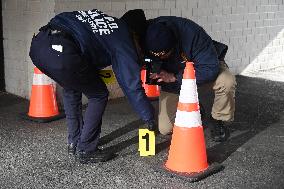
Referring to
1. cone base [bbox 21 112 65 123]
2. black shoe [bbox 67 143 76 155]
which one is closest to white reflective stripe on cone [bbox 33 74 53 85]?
cone base [bbox 21 112 65 123]

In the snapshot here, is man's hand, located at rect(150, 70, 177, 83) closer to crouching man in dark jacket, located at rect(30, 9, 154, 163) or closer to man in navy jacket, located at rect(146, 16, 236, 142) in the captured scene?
man in navy jacket, located at rect(146, 16, 236, 142)

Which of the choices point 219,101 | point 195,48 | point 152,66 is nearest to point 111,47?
point 152,66

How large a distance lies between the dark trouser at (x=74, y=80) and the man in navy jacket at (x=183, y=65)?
59cm

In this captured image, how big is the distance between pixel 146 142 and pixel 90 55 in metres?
0.99

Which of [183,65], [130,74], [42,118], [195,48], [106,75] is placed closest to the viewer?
[130,74]

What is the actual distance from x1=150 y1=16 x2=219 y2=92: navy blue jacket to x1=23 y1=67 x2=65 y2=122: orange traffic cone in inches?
69.5

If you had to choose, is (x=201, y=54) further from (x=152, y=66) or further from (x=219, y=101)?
(x=219, y=101)

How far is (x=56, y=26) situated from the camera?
157 inches

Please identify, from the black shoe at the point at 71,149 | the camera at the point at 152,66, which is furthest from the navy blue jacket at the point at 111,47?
the black shoe at the point at 71,149

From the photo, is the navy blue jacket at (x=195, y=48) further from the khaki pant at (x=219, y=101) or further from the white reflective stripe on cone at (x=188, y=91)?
the white reflective stripe on cone at (x=188, y=91)

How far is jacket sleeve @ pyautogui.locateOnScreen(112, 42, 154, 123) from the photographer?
3719mm

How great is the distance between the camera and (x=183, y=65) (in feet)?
15.0

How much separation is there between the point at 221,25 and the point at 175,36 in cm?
408

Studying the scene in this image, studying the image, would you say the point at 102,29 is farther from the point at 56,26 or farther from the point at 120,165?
the point at 120,165
